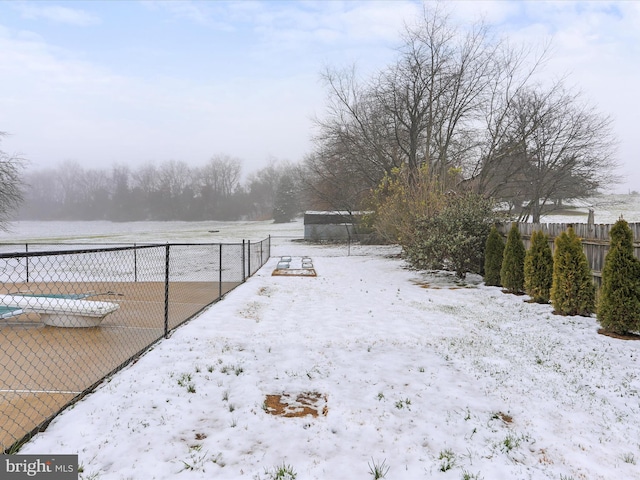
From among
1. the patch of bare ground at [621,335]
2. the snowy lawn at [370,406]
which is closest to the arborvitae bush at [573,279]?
the snowy lawn at [370,406]

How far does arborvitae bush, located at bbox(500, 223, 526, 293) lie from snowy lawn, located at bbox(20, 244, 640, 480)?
2520mm

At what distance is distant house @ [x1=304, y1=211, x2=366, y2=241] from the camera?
29.7 meters

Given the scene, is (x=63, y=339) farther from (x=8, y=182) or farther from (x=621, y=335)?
(x=8, y=182)

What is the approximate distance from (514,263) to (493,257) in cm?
107

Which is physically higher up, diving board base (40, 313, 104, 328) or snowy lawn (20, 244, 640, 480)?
snowy lawn (20, 244, 640, 480)

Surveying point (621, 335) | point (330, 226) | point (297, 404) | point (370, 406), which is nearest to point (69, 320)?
point (297, 404)

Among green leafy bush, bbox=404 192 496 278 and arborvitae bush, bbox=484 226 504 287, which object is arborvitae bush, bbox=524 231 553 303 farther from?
green leafy bush, bbox=404 192 496 278

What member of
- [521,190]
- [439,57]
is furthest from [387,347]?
[521,190]

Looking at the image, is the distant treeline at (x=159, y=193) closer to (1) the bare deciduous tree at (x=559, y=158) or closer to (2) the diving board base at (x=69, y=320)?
(1) the bare deciduous tree at (x=559, y=158)

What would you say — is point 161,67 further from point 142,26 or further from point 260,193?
point 260,193

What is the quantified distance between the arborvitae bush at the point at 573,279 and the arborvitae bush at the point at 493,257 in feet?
10.0

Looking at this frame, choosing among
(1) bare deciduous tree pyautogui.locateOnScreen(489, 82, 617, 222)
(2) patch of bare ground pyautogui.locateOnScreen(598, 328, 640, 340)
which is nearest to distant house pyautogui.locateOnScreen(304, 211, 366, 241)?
(1) bare deciduous tree pyautogui.locateOnScreen(489, 82, 617, 222)

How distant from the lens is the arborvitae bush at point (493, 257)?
923 centimetres

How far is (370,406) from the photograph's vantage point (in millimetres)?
3127
